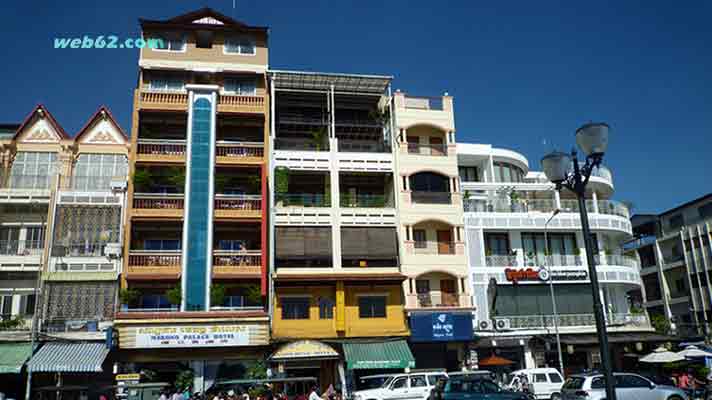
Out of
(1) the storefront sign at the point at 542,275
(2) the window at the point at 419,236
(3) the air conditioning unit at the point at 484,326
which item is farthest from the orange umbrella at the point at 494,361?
(2) the window at the point at 419,236

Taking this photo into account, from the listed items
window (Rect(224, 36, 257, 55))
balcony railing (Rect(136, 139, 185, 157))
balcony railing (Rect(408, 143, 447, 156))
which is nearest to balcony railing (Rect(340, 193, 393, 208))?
balcony railing (Rect(408, 143, 447, 156))

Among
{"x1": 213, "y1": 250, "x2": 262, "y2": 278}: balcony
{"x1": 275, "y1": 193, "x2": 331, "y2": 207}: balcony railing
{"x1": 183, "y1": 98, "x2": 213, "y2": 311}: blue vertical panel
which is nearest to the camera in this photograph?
{"x1": 183, "y1": 98, "x2": 213, "y2": 311}: blue vertical panel

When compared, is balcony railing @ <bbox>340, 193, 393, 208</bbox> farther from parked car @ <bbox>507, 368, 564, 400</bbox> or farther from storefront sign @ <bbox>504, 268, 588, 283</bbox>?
parked car @ <bbox>507, 368, 564, 400</bbox>

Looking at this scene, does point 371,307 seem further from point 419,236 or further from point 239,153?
point 239,153

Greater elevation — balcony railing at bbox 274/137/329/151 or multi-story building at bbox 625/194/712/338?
balcony railing at bbox 274/137/329/151

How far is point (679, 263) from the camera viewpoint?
56.8 m

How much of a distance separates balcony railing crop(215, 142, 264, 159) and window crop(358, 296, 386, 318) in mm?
10546

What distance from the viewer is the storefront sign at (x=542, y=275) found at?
124 ft

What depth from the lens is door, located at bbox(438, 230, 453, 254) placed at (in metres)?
Answer: 37.4

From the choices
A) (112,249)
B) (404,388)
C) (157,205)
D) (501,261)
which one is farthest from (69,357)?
(501,261)

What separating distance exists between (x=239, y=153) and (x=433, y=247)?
42.5 feet

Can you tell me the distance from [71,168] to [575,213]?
3152 cm

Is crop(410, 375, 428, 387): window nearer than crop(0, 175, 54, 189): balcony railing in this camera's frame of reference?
Result: Yes

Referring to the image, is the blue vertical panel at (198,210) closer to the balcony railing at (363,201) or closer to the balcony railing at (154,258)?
the balcony railing at (154,258)
